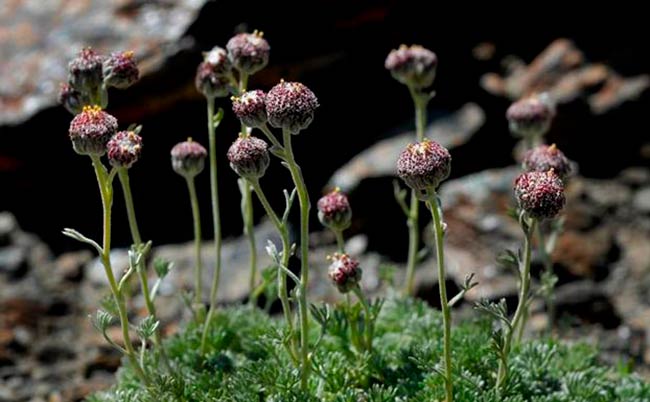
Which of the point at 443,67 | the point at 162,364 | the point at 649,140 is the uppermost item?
the point at 443,67

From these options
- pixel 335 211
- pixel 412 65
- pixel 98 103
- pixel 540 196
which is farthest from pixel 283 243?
pixel 412 65

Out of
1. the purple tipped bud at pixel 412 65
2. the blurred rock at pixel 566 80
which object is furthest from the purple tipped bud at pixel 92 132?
the blurred rock at pixel 566 80

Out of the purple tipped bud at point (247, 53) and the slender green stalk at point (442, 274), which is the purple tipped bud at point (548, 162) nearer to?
the slender green stalk at point (442, 274)

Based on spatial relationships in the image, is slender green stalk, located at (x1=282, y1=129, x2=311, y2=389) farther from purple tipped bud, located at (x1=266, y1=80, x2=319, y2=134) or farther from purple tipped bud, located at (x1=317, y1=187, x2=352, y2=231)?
purple tipped bud, located at (x1=317, y1=187, x2=352, y2=231)

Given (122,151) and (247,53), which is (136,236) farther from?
(247,53)

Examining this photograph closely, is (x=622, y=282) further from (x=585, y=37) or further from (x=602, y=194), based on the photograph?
(x=585, y=37)

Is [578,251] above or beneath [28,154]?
beneath

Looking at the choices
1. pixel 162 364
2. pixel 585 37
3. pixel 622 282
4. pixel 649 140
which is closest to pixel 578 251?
pixel 622 282

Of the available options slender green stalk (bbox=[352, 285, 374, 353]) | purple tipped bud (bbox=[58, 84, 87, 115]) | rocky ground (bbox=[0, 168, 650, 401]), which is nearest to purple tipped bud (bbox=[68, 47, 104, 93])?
purple tipped bud (bbox=[58, 84, 87, 115])
